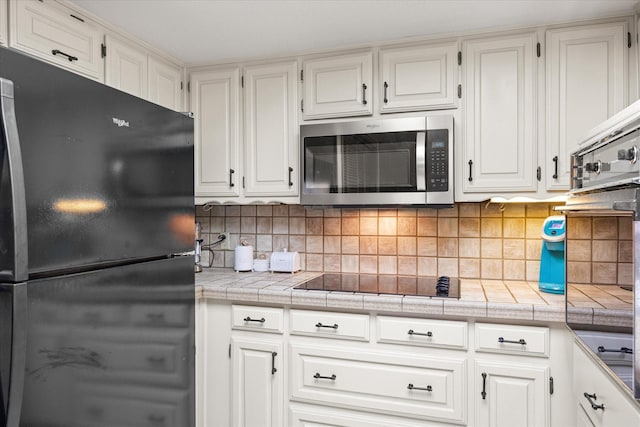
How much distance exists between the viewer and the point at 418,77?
6.72 ft

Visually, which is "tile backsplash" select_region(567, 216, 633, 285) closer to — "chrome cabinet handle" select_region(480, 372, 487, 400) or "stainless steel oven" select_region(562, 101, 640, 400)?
"stainless steel oven" select_region(562, 101, 640, 400)

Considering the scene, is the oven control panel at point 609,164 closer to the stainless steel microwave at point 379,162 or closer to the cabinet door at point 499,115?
the cabinet door at point 499,115

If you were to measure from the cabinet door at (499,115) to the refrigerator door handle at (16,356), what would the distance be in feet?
5.81

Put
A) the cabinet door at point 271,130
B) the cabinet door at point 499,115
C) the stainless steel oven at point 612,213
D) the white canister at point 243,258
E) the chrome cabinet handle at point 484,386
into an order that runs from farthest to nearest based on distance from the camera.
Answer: the white canister at point 243,258
the cabinet door at point 271,130
the cabinet door at point 499,115
the chrome cabinet handle at point 484,386
the stainless steel oven at point 612,213

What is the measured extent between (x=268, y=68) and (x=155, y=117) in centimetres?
120

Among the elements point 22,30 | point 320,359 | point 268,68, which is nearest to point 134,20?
point 22,30

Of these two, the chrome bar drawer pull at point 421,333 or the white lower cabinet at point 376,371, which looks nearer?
the white lower cabinet at point 376,371

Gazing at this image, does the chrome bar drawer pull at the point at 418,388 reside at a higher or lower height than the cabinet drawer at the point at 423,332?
lower

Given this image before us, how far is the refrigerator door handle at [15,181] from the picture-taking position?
0.77 m

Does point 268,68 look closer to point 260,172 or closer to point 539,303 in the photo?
point 260,172

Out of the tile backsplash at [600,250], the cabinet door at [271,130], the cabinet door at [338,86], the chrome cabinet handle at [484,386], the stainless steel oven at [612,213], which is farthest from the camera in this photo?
the cabinet door at [271,130]

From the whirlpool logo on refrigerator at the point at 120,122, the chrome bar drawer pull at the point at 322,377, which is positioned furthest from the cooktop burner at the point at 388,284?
the whirlpool logo on refrigerator at the point at 120,122

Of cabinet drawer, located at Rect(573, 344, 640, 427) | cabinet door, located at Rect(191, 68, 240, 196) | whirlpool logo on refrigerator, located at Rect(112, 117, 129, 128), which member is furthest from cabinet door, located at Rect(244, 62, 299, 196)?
cabinet drawer, located at Rect(573, 344, 640, 427)

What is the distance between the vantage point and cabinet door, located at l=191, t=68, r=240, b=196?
2.36 metres
